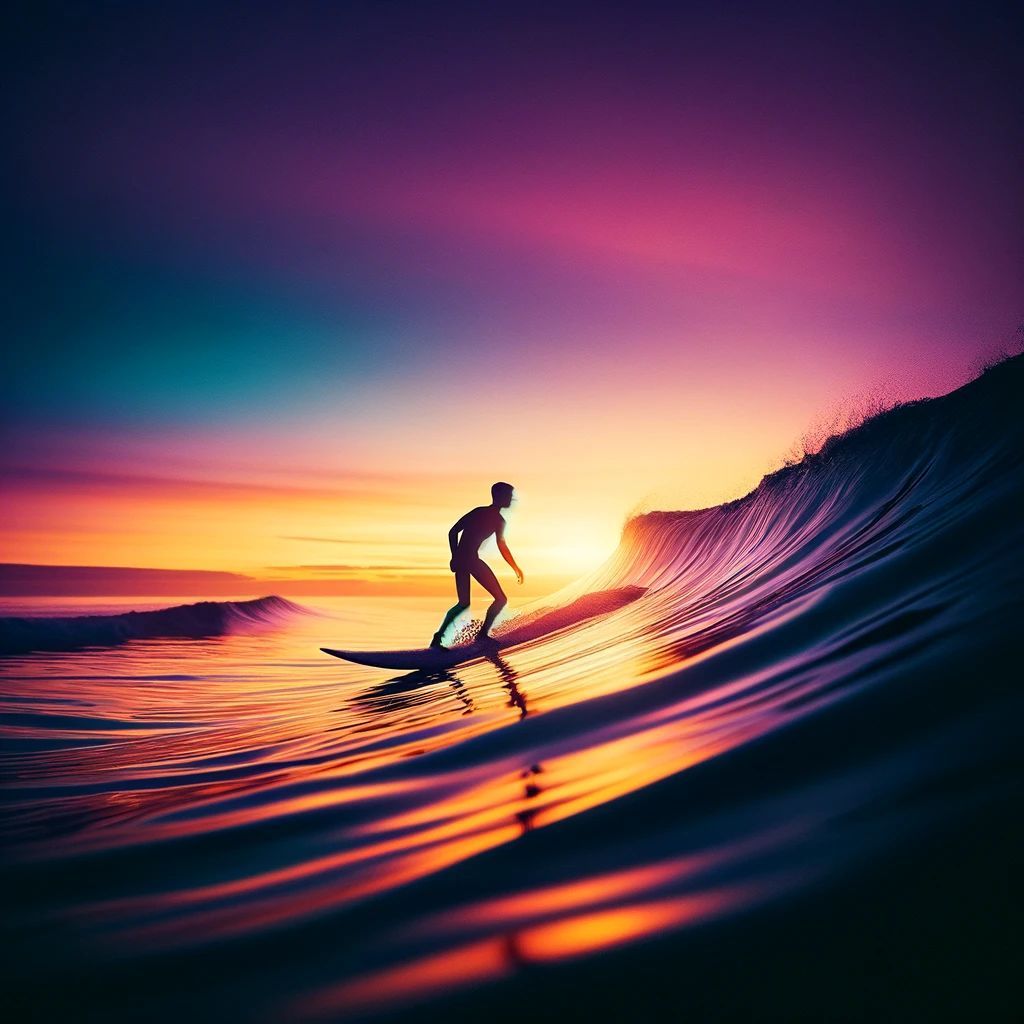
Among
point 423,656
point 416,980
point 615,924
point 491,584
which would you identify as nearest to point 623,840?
point 615,924

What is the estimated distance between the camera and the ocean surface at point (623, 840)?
700mm

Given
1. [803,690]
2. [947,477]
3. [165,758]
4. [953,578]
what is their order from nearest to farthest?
[803,690]
[953,578]
[165,758]
[947,477]

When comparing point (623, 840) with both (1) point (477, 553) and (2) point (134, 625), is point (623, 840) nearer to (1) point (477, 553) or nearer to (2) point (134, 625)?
(1) point (477, 553)

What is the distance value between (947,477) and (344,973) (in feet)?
12.8

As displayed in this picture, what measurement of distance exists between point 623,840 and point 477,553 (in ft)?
18.0

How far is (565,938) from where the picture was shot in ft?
Answer: 2.63

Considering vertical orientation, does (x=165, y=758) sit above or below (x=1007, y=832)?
above

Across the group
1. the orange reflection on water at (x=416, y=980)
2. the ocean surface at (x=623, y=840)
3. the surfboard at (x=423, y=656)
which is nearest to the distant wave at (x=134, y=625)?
the surfboard at (x=423, y=656)

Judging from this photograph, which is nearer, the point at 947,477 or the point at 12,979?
the point at 12,979

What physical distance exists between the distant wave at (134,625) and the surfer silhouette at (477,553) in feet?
35.9

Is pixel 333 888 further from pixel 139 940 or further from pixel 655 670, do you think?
pixel 655 670

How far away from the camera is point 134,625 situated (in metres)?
18.5

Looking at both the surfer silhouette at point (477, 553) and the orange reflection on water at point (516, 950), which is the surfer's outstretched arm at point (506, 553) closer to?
the surfer silhouette at point (477, 553)

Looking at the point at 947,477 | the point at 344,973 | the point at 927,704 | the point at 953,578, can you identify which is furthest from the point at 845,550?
the point at 344,973
